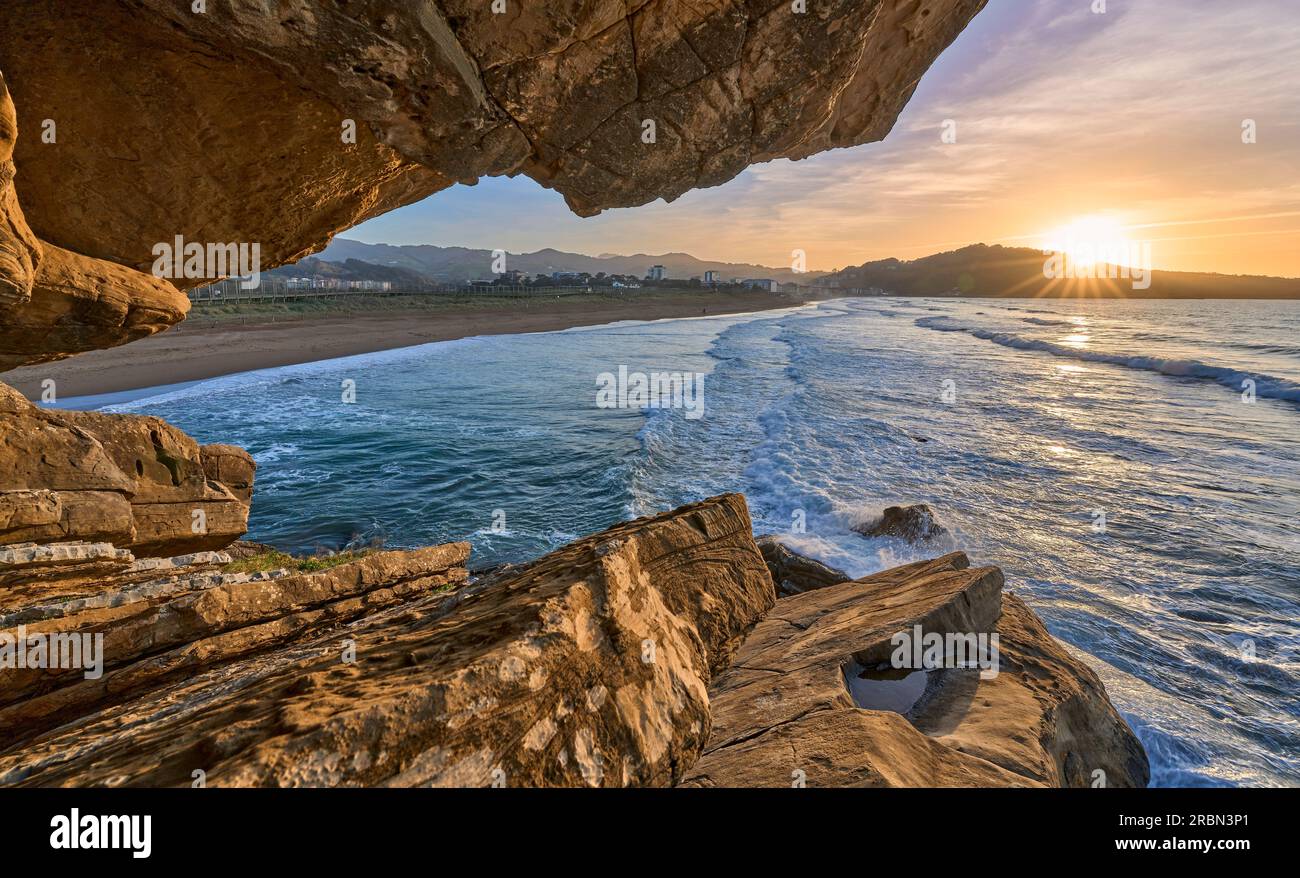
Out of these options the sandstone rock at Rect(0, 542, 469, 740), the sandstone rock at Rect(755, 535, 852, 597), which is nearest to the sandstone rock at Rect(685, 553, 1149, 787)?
the sandstone rock at Rect(755, 535, 852, 597)

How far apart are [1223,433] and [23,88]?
97.0ft

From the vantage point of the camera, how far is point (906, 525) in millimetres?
11539

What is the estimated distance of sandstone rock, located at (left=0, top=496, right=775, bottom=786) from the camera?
7.48ft

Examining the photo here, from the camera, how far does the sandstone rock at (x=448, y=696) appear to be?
2279mm

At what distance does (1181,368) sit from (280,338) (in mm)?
59039

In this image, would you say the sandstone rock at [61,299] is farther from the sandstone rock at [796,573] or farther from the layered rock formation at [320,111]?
the sandstone rock at [796,573]

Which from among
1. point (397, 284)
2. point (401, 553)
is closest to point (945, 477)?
point (401, 553)

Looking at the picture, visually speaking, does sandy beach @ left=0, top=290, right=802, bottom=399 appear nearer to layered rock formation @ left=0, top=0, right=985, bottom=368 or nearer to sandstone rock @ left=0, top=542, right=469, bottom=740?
layered rock formation @ left=0, top=0, right=985, bottom=368

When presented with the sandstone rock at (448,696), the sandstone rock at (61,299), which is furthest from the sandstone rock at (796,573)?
the sandstone rock at (61,299)

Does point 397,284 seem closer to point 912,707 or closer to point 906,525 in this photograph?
point 906,525

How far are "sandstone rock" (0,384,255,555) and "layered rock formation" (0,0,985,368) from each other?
1.18 metres

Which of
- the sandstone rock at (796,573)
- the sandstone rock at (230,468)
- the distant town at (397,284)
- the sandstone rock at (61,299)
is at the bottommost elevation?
the sandstone rock at (796,573)

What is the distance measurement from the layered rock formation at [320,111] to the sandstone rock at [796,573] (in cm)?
654

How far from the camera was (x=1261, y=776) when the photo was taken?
5617 mm
